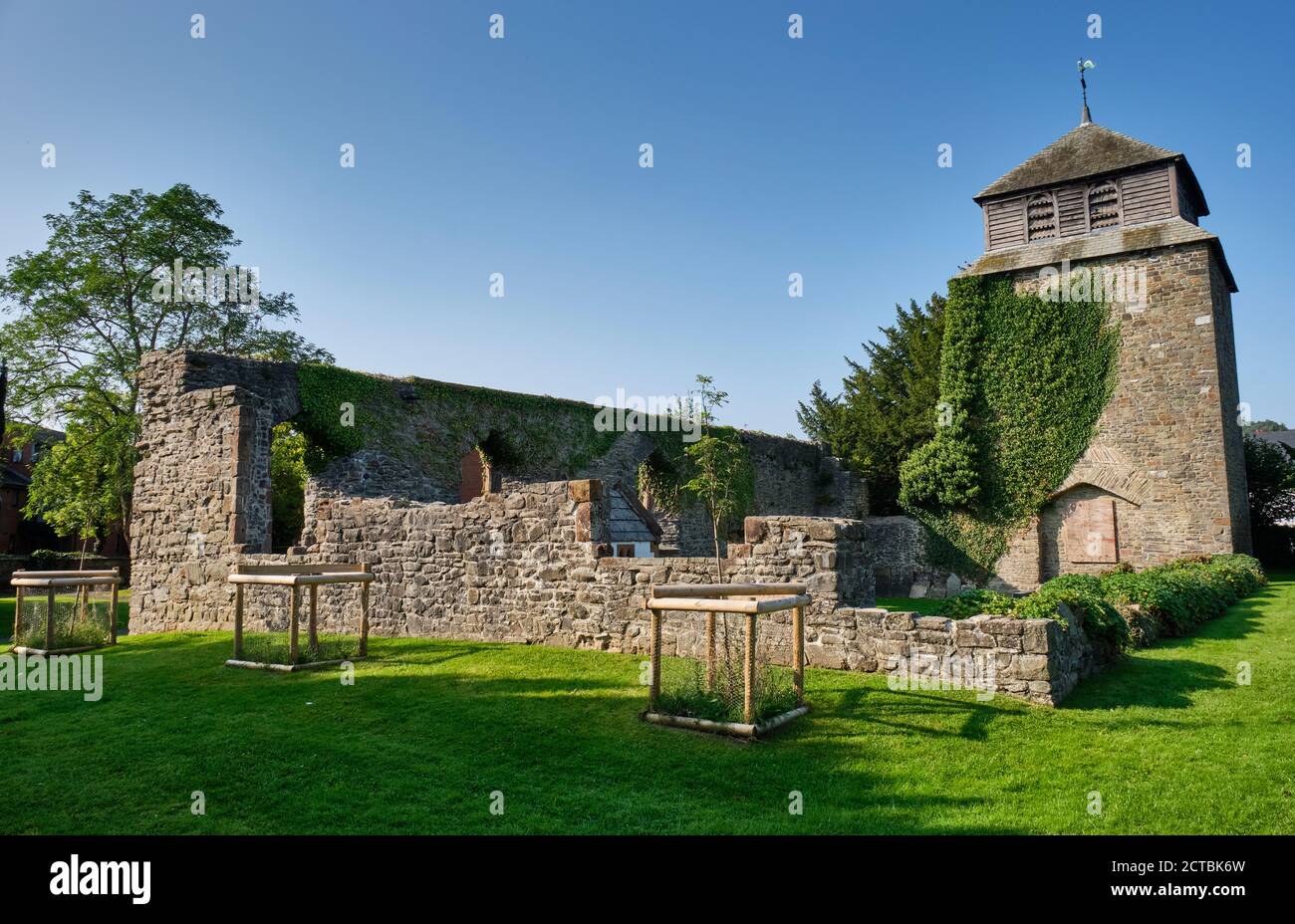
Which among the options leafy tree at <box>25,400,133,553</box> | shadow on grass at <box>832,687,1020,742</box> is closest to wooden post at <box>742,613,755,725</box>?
shadow on grass at <box>832,687,1020,742</box>

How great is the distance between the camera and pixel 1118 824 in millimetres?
4719

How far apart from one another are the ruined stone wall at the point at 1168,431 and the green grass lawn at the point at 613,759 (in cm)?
1465

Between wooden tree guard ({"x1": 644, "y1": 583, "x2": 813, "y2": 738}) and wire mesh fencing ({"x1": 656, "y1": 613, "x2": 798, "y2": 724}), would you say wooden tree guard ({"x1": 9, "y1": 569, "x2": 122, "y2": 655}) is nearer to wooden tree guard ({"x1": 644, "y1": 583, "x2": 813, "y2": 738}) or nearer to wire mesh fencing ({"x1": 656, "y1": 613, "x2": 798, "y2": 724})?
wooden tree guard ({"x1": 644, "y1": 583, "x2": 813, "y2": 738})

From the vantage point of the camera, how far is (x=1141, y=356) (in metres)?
22.2

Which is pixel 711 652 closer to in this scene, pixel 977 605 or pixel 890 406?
pixel 977 605

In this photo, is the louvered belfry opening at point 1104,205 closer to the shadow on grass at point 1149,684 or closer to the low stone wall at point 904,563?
the low stone wall at point 904,563

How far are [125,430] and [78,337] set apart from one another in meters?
3.80

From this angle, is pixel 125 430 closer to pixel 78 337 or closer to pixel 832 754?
pixel 78 337

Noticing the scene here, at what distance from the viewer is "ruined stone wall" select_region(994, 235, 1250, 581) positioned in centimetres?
2106

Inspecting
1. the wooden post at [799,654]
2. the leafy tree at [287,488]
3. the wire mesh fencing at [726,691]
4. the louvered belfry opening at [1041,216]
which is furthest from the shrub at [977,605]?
the leafy tree at [287,488]

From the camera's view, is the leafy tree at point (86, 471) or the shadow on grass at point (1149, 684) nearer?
the shadow on grass at point (1149, 684)

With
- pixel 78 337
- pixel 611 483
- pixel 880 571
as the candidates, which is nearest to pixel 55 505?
pixel 78 337

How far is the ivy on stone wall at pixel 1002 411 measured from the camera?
907 inches
